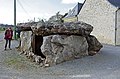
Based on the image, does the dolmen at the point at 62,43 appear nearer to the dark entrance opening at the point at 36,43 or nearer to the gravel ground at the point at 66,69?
the dark entrance opening at the point at 36,43

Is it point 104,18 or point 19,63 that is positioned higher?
point 104,18

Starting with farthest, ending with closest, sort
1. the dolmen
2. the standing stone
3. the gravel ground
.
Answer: the dolmen
the standing stone
the gravel ground

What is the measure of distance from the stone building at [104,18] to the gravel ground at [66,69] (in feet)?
44.9

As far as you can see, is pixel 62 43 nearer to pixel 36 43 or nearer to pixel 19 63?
pixel 19 63

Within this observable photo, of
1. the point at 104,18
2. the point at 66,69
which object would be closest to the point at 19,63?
the point at 66,69

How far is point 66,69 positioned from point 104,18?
19557mm

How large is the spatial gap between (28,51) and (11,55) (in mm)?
1180

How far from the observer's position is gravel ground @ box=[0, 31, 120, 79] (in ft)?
35.9

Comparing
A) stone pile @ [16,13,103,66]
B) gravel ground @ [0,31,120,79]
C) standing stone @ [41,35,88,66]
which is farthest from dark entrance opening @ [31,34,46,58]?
standing stone @ [41,35,88,66]

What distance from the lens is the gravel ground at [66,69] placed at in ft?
35.9

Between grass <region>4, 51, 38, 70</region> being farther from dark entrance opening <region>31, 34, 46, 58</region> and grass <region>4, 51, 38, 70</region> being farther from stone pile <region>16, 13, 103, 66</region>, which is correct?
dark entrance opening <region>31, 34, 46, 58</region>

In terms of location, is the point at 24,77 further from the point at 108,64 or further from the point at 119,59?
the point at 119,59

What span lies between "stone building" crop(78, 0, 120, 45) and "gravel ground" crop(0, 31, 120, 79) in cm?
1369

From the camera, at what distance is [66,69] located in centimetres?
1241
